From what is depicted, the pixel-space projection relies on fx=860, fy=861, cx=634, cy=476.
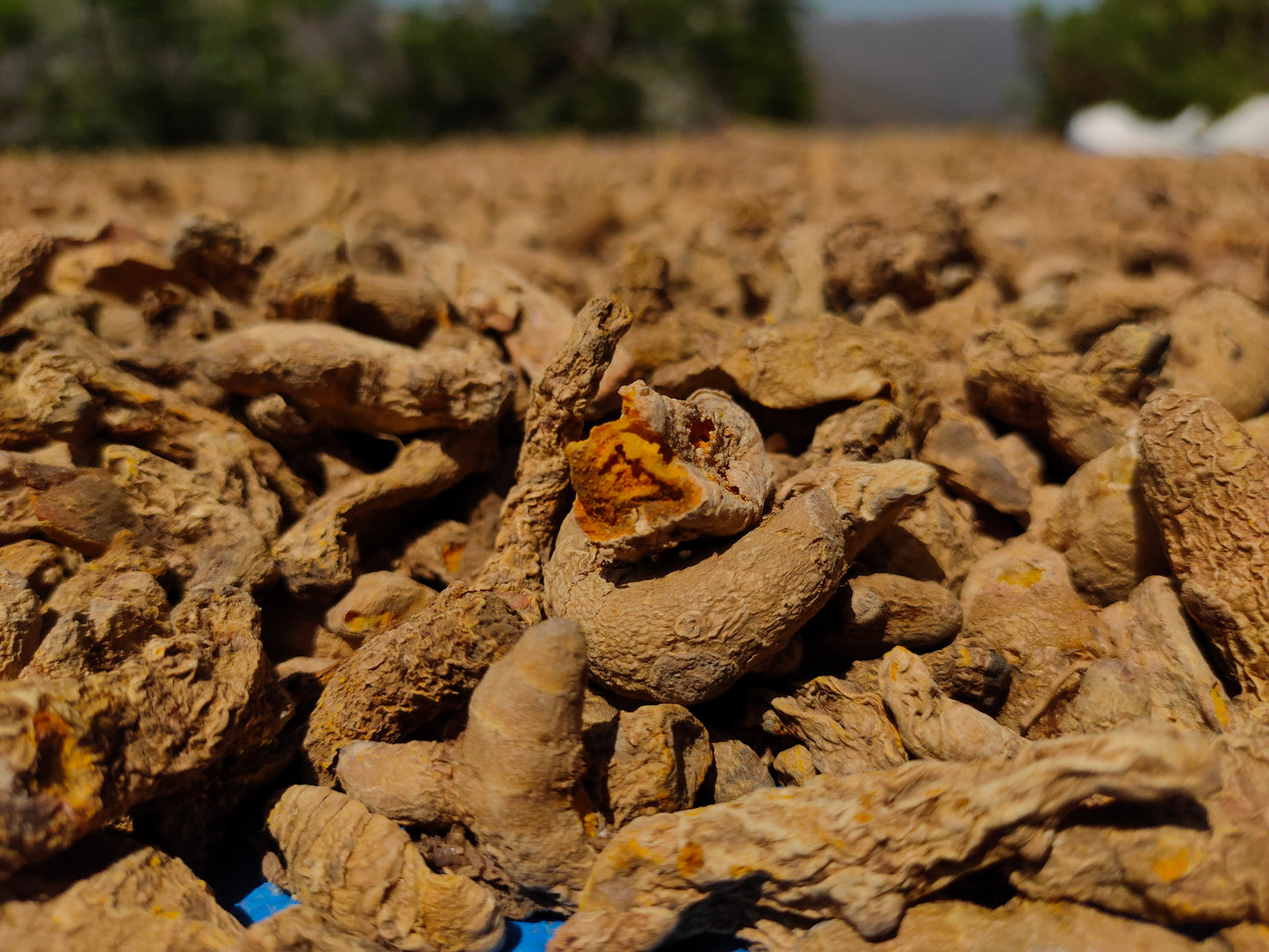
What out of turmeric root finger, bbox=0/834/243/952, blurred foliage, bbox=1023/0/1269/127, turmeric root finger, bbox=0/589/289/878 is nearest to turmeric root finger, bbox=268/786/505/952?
turmeric root finger, bbox=0/834/243/952

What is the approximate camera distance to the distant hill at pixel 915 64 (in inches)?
1850

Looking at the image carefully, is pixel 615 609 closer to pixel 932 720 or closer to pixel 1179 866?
pixel 932 720

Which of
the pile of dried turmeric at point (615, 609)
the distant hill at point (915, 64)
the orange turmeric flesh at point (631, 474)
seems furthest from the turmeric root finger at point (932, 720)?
the distant hill at point (915, 64)

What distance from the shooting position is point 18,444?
1977mm

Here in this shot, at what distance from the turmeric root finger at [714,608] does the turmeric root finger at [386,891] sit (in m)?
0.46

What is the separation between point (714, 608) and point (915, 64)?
69399 mm

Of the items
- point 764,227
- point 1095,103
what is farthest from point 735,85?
point 764,227

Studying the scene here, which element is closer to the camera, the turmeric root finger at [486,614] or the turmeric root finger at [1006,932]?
the turmeric root finger at [1006,932]

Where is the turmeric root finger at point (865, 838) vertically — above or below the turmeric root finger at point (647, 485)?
below

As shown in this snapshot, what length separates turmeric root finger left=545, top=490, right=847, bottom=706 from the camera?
1.59 metres

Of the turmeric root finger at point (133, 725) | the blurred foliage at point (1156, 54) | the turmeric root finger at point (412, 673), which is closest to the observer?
the turmeric root finger at point (133, 725)

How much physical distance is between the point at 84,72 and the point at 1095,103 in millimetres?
19179

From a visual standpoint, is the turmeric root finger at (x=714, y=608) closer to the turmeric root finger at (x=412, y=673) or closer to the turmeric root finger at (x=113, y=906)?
the turmeric root finger at (x=412, y=673)

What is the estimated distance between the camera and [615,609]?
5.41 ft
